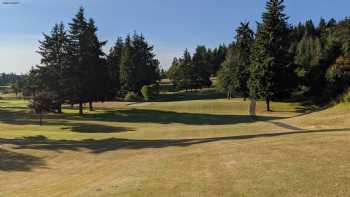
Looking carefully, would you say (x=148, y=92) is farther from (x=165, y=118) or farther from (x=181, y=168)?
(x=181, y=168)

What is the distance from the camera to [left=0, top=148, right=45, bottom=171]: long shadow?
20.4m

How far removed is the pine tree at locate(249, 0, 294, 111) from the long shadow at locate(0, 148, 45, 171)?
126 feet

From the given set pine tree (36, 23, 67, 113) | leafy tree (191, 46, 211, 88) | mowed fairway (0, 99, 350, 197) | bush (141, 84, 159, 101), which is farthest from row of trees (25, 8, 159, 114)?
leafy tree (191, 46, 211, 88)

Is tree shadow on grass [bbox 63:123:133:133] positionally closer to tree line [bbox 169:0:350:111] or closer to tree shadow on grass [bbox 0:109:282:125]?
tree shadow on grass [bbox 0:109:282:125]

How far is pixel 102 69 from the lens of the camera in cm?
5809

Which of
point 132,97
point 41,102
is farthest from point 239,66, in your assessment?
point 41,102

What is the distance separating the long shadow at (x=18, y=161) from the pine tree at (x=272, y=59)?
126ft

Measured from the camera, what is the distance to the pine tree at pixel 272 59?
53.9 meters

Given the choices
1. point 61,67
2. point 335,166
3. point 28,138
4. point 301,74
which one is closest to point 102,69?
point 61,67

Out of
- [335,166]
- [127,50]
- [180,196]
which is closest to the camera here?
[180,196]

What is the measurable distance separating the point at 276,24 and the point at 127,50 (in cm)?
4112

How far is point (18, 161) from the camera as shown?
72.1 feet

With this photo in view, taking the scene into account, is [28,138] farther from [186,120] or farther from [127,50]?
[127,50]

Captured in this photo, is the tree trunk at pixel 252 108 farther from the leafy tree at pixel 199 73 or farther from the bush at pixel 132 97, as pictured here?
the leafy tree at pixel 199 73
